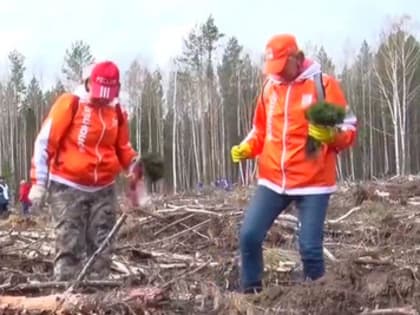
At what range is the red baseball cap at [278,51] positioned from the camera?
5.10 metres

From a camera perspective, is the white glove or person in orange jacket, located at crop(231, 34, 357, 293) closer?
person in orange jacket, located at crop(231, 34, 357, 293)

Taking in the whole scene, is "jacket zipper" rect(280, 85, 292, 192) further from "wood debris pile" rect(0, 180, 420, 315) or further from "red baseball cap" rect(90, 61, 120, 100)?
"red baseball cap" rect(90, 61, 120, 100)

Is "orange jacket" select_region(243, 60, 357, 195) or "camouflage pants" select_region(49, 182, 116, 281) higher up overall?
"orange jacket" select_region(243, 60, 357, 195)

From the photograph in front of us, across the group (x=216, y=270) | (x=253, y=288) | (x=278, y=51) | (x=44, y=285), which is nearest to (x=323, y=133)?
(x=278, y=51)

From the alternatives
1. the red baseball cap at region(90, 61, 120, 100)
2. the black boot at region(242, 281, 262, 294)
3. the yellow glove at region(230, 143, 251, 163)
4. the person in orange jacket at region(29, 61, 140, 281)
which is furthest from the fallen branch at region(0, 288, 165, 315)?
the red baseball cap at region(90, 61, 120, 100)

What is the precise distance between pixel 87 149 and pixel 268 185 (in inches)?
50.3

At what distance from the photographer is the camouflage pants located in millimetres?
5758

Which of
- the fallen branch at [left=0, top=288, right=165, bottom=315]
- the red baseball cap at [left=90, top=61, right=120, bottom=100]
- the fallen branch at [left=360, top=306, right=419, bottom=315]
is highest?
the red baseball cap at [left=90, top=61, right=120, bottom=100]

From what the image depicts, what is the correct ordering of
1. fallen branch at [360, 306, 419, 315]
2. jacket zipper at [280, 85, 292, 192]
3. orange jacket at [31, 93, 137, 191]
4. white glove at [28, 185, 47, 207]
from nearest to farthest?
1. fallen branch at [360, 306, 419, 315]
2. jacket zipper at [280, 85, 292, 192]
3. white glove at [28, 185, 47, 207]
4. orange jacket at [31, 93, 137, 191]

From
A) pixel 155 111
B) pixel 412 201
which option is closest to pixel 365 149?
pixel 155 111

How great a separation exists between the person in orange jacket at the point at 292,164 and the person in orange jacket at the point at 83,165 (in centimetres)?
101

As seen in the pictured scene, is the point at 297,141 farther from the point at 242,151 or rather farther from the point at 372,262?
the point at 372,262

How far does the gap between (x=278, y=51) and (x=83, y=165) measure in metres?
1.52

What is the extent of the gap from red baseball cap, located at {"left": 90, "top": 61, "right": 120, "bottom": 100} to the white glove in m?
0.68
